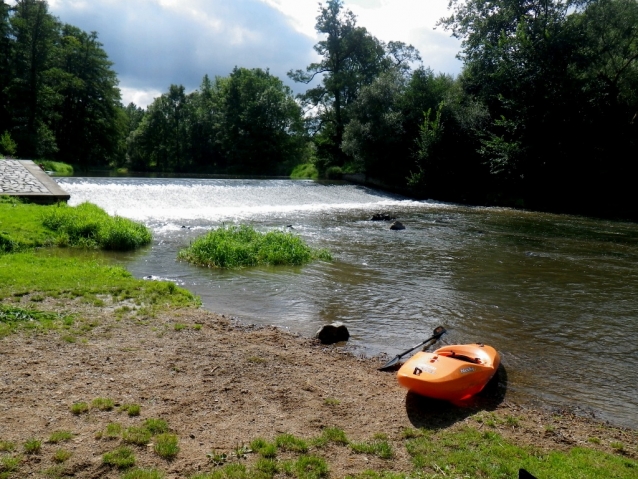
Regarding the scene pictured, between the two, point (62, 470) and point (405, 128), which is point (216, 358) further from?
point (405, 128)

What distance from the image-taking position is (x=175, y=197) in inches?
950

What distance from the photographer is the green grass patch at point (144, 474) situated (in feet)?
11.6

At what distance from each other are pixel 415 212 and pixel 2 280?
2114 cm

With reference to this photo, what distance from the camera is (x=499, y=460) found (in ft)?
13.4

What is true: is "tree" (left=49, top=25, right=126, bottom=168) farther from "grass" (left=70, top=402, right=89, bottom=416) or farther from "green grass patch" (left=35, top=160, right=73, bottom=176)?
"grass" (left=70, top=402, right=89, bottom=416)

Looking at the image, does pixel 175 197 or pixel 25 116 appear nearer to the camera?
pixel 175 197

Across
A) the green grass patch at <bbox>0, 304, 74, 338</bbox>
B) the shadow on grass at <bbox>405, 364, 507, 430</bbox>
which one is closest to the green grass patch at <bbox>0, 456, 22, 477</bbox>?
the green grass patch at <bbox>0, 304, 74, 338</bbox>

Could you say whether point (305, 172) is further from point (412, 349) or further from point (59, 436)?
point (59, 436)

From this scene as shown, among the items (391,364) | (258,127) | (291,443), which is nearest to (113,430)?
(291,443)

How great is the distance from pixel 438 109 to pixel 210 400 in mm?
33111

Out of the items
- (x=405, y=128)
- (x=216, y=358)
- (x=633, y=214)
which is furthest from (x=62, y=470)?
(x=405, y=128)

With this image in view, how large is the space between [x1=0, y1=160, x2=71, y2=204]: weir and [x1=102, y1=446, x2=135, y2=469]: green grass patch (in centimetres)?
1537

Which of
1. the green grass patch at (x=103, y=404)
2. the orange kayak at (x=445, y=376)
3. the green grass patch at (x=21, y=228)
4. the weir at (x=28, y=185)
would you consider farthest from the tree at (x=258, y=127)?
the green grass patch at (x=103, y=404)

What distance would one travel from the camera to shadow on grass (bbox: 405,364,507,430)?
4.98 meters
